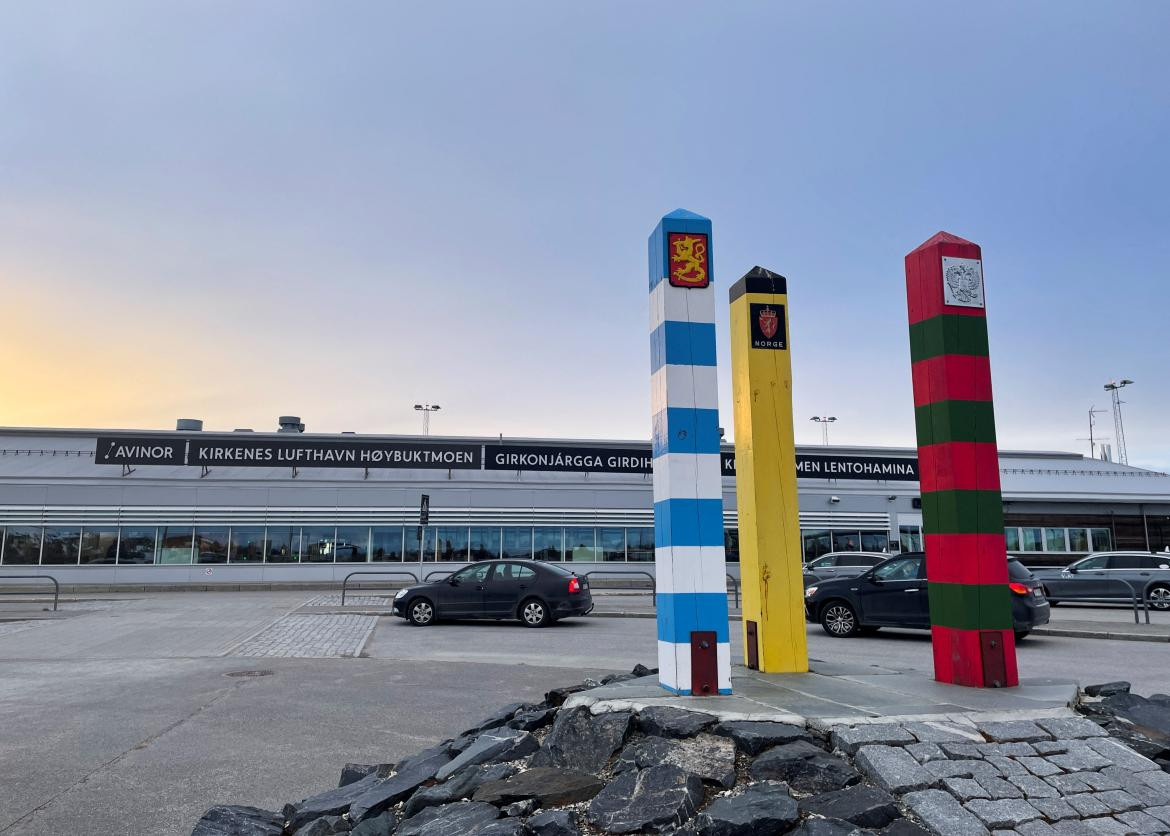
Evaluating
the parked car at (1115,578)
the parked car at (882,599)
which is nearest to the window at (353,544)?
the parked car at (882,599)

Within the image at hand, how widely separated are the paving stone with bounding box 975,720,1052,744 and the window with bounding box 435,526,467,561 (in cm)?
3258

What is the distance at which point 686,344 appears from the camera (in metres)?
5.85

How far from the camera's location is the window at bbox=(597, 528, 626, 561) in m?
37.1

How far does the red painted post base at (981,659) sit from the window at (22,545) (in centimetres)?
3695

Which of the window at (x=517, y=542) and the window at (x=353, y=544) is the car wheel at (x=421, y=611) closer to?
the window at (x=517, y=542)

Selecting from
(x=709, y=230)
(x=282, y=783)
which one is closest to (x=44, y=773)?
(x=282, y=783)

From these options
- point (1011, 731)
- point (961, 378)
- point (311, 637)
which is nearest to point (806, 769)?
point (1011, 731)

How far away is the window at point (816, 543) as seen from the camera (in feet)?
124

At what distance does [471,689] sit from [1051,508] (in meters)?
36.7

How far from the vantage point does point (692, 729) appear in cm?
446

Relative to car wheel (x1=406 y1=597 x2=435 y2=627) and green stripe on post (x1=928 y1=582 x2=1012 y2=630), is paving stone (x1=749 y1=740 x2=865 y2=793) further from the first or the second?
car wheel (x1=406 y1=597 x2=435 y2=627)

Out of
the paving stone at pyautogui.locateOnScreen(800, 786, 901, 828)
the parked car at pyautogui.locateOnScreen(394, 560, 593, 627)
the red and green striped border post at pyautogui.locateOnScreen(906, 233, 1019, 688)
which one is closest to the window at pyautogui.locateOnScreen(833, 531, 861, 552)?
the parked car at pyautogui.locateOnScreen(394, 560, 593, 627)

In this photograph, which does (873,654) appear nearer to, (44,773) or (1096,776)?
(1096,776)

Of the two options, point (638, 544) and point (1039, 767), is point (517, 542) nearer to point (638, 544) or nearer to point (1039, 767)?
point (638, 544)
